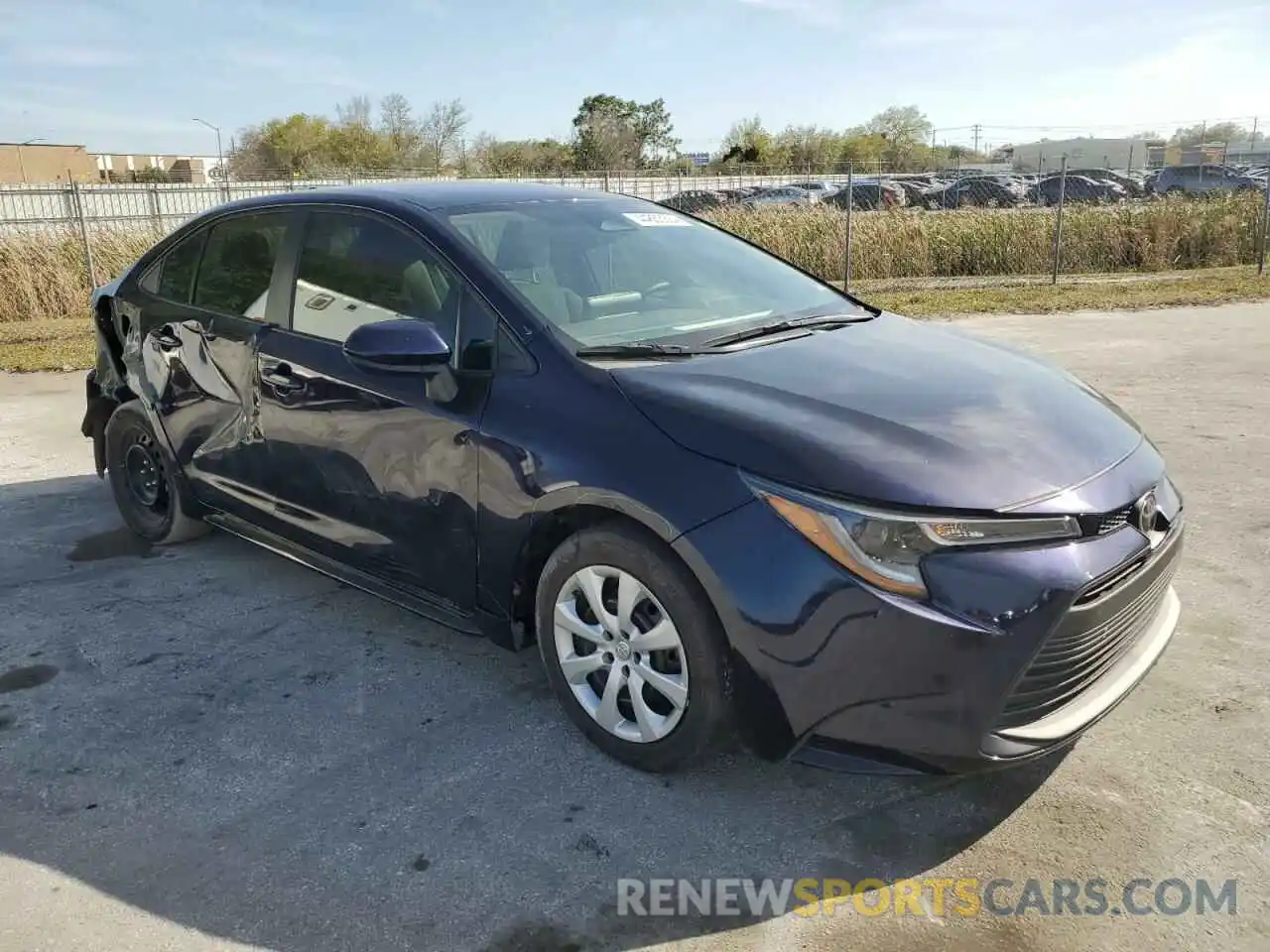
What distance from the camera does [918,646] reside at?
2.37 meters

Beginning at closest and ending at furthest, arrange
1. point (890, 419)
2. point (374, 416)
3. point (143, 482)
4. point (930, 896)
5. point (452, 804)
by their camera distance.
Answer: point (930, 896) → point (890, 419) → point (452, 804) → point (374, 416) → point (143, 482)

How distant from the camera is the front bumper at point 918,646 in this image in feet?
7.79

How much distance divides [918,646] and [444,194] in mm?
2493

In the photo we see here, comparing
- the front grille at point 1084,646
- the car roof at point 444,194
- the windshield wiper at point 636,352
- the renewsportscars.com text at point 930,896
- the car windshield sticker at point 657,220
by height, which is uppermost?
the car roof at point 444,194

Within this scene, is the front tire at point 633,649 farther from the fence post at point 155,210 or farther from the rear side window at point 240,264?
the fence post at point 155,210

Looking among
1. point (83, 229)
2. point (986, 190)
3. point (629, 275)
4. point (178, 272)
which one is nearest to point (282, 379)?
point (178, 272)

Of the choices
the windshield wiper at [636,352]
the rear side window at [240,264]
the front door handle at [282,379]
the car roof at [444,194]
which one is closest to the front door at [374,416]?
the front door handle at [282,379]

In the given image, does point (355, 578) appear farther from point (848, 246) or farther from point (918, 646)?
point (848, 246)

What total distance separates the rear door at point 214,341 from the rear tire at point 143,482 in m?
0.25

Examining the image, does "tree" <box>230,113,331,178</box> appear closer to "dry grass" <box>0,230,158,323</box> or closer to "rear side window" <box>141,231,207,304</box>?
"dry grass" <box>0,230,158,323</box>

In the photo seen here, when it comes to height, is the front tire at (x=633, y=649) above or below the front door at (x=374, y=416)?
below

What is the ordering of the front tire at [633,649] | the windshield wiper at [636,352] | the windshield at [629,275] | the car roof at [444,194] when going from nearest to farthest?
the front tire at [633,649], the windshield wiper at [636,352], the windshield at [629,275], the car roof at [444,194]

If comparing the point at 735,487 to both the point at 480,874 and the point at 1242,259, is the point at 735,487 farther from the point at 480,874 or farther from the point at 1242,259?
the point at 1242,259

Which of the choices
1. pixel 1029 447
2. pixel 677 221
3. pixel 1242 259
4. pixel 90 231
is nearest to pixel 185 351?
pixel 677 221
